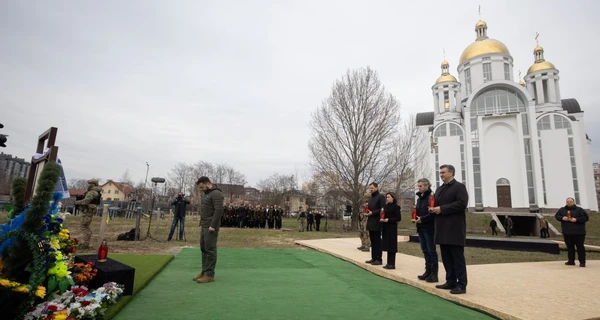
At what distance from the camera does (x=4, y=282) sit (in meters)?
2.43

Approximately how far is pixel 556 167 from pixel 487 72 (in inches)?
556

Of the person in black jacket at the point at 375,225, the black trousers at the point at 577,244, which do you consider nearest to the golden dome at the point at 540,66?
the black trousers at the point at 577,244

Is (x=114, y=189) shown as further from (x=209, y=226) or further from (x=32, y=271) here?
(x=32, y=271)

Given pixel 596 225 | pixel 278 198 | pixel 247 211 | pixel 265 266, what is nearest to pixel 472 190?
pixel 596 225

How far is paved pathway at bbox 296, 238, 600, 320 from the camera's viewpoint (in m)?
3.74

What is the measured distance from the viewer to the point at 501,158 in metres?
36.7

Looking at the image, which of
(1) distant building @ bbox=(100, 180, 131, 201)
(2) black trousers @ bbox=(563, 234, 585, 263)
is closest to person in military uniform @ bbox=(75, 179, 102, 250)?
(2) black trousers @ bbox=(563, 234, 585, 263)

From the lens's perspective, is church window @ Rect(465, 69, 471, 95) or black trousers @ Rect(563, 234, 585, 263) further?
church window @ Rect(465, 69, 471, 95)

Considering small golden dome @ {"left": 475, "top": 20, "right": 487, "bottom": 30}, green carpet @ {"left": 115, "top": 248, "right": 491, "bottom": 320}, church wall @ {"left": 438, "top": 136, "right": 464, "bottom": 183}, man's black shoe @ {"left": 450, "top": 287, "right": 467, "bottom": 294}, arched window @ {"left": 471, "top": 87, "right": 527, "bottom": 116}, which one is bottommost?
green carpet @ {"left": 115, "top": 248, "right": 491, "bottom": 320}

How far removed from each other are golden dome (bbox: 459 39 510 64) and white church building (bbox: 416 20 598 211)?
117 mm

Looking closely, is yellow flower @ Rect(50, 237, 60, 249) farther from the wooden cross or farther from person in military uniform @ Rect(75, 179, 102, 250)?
person in military uniform @ Rect(75, 179, 102, 250)

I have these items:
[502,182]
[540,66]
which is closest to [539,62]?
[540,66]

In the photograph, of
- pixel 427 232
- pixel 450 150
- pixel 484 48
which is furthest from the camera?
pixel 484 48

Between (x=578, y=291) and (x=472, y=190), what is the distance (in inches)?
1369
